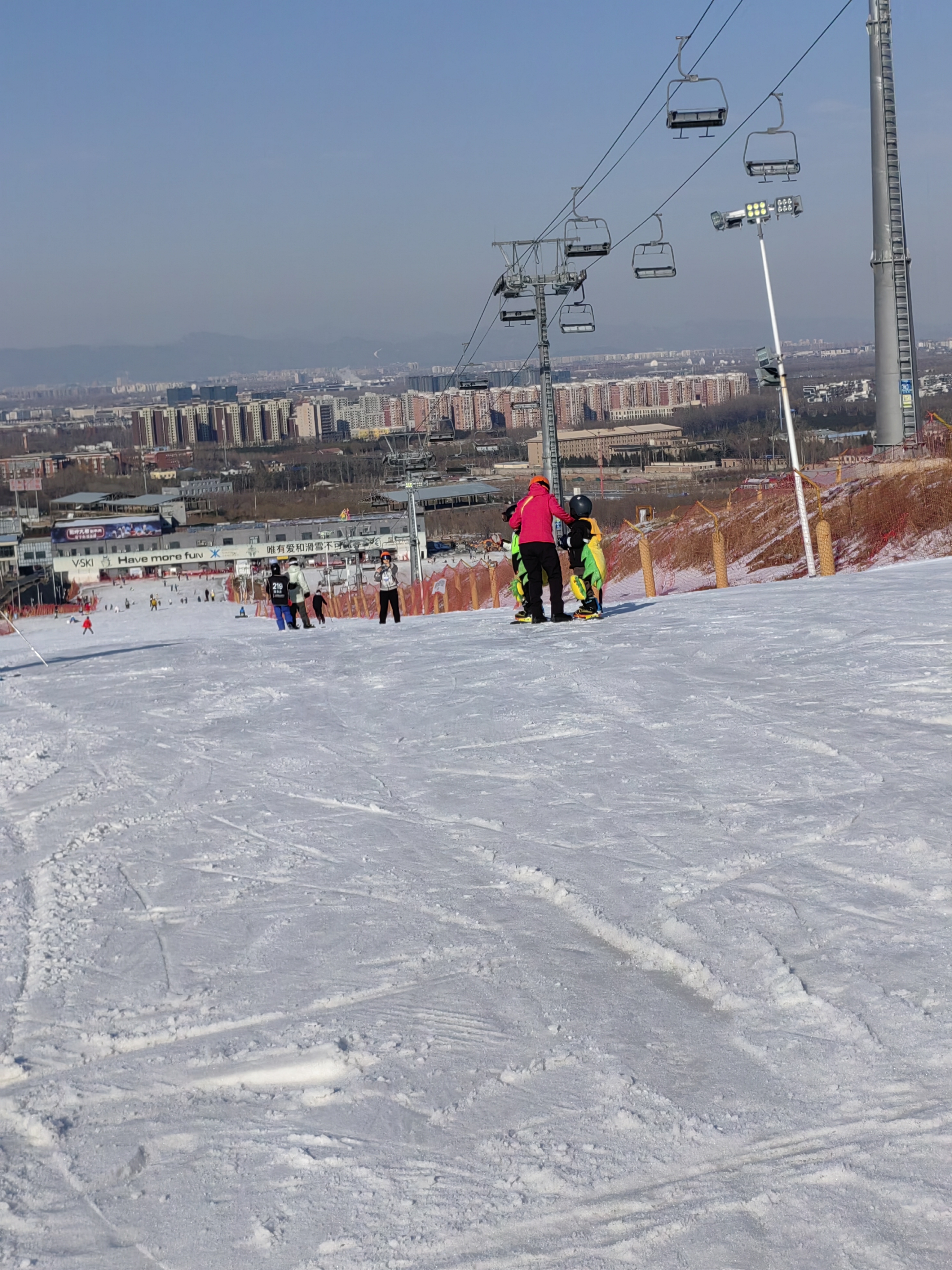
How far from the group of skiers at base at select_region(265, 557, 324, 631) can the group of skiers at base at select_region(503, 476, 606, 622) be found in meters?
8.73

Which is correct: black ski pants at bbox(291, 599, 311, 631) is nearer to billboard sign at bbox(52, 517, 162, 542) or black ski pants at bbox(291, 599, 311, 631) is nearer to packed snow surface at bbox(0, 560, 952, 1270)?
packed snow surface at bbox(0, 560, 952, 1270)

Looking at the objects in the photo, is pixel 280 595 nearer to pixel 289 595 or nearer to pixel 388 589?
pixel 289 595

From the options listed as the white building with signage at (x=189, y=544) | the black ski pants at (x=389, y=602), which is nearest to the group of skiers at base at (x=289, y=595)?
the black ski pants at (x=389, y=602)

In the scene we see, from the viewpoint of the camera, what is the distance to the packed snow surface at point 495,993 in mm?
2312

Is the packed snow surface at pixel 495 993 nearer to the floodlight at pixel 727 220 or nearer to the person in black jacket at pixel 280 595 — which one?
the floodlight at pixel 727 220

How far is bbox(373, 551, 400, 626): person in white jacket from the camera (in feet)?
56.0

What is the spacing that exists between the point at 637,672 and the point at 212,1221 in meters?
5.98

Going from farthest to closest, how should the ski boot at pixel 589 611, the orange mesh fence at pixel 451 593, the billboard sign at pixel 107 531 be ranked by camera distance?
the billboard sign at pixel 107 531
the orange mesh fence at pixel 451 593
the ski boot at pixel 589 611

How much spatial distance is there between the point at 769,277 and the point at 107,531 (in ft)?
361

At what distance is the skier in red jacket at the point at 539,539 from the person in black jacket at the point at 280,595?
369 inches

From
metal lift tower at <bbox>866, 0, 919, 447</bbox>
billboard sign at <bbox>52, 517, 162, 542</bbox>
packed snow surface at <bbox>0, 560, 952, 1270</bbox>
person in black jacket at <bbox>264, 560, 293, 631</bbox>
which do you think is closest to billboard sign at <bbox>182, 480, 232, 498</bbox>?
billboard sign at <bbox>52, 517, 162, 542</bbox>

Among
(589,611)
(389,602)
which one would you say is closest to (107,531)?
(389,602)

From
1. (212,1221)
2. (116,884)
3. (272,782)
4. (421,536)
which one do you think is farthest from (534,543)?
(421,536)

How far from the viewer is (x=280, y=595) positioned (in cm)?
2050
